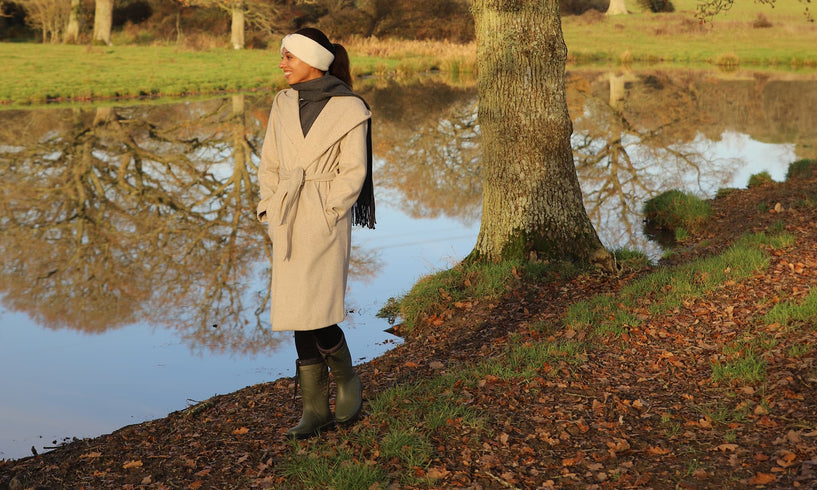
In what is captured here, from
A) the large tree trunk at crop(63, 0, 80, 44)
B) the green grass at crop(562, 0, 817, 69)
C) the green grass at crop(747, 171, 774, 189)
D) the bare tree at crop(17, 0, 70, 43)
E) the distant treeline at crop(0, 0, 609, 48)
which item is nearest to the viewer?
the green grass at crop(747, 171, 774, 189)

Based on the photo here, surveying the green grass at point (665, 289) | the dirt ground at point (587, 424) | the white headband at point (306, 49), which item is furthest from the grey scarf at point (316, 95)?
the green grass at point (665, 289)

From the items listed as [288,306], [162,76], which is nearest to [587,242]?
[288,306]

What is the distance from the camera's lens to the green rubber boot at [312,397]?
5.18m

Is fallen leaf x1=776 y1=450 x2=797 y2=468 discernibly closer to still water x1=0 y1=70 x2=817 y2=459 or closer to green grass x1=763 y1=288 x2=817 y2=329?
green grass x1=763 y1=288 x2=817 y2=329

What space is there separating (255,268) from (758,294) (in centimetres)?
622

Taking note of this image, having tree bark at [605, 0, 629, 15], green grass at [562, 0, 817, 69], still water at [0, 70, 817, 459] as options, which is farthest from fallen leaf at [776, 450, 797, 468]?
tree bark at [605, 0, 629, 15]

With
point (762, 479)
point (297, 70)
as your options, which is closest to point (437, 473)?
point (762, 479)

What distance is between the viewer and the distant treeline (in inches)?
1870

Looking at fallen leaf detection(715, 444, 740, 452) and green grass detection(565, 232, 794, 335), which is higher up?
green grass detection(565, 232, 794, 335)

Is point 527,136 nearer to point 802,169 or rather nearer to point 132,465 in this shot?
point 132,465

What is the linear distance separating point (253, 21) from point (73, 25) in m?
9.60

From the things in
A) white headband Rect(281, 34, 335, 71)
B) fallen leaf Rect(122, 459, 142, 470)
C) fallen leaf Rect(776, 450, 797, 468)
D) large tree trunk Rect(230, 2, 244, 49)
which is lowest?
fallen leaf Rect(122, 459, 142, 470)

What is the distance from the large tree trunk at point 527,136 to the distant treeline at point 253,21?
38.2 metres

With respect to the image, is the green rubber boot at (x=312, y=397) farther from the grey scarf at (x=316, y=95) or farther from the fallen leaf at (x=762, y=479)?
the fallen leaf at (x=762, y=479)
